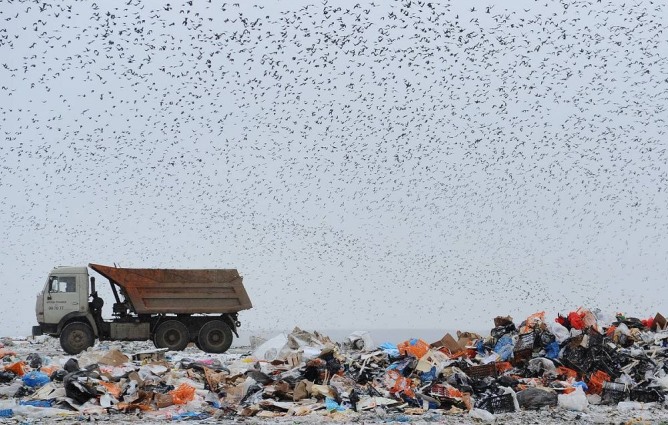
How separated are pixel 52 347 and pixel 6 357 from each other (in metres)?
5.42

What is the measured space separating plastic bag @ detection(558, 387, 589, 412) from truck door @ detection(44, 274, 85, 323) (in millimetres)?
11857

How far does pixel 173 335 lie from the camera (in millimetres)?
21016

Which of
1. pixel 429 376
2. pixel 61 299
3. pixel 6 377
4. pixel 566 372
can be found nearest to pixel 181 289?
pixel 61 299

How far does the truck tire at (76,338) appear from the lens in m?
20.1

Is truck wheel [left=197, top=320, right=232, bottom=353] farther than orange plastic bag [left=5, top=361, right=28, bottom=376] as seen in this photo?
Yes


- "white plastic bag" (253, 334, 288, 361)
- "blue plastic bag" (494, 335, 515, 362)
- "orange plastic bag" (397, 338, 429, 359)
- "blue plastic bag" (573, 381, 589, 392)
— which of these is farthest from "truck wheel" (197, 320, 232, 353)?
"blue plastic bag" (573, 381, 589, 392)

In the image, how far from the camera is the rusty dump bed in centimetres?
2059

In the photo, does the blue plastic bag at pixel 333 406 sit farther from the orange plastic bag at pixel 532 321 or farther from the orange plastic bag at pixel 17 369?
the orange plastic bag at pixel 17 369

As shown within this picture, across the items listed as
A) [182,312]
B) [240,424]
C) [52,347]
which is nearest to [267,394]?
[240,424]

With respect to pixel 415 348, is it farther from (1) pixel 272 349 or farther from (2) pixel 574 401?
(2) pixel 574 401

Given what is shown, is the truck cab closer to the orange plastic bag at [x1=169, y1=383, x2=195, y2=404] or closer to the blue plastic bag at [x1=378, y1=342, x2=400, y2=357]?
the blue plastic bag at [x1=378, y1=342, x2=400, y2=357]

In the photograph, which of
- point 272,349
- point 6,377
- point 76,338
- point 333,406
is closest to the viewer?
point 333,406

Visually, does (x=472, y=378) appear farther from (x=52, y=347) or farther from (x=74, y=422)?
(x=52, y=347)

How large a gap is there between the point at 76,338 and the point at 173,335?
7.21 feet
